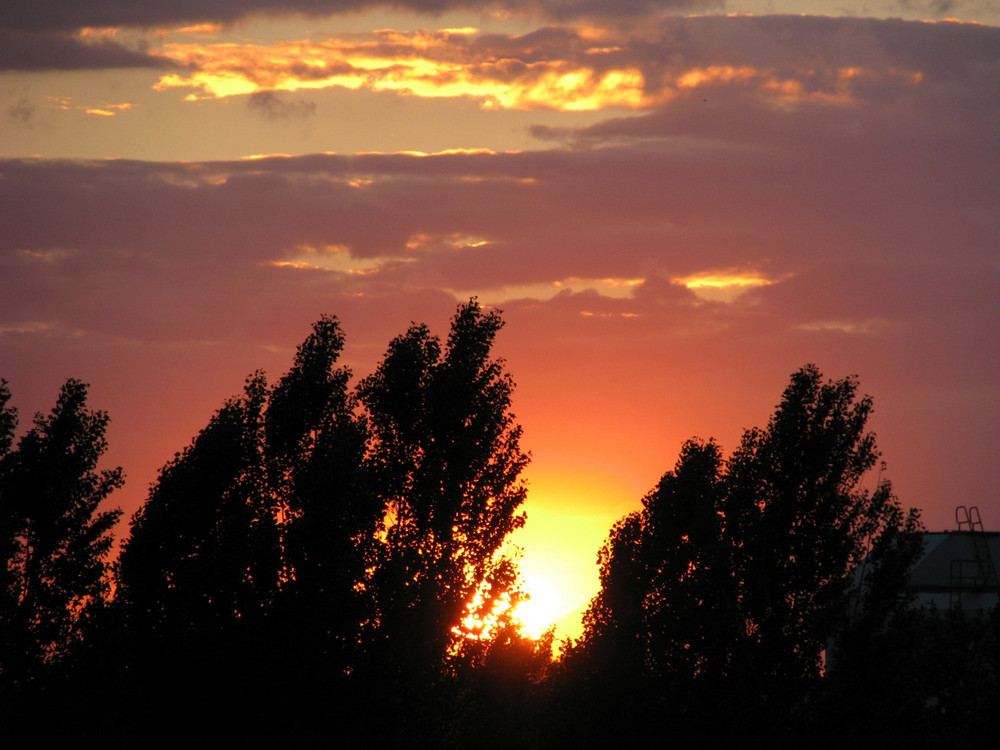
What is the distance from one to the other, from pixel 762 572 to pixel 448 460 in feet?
34.6

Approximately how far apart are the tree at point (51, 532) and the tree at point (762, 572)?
60.0 feet

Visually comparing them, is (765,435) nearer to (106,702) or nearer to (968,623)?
(968,623)

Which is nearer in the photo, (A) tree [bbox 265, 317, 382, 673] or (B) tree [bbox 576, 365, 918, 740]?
(A) tree [bbox 265, 317, 382, 673]

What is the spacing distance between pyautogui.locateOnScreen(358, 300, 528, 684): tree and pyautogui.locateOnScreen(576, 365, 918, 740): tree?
6.60 meters

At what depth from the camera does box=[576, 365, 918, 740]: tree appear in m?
31.9

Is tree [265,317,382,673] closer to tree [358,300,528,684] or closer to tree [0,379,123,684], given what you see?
tree [358,300,528,684]

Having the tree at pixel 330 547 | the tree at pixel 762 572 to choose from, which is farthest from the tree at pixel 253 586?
the tree at pixel 762 572

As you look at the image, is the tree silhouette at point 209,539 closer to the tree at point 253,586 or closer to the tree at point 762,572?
the tree at point 253,586

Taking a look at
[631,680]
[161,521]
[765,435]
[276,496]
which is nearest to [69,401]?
[161,521]

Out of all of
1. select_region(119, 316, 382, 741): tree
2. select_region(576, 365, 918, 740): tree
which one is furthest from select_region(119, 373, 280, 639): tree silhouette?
select_region(576, 365, 918, 740): tree

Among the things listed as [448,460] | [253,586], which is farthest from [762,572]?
[253,586]

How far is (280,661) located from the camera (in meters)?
25.5

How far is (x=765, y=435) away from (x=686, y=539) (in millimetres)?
5975

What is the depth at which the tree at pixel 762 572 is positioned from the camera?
31906mm
